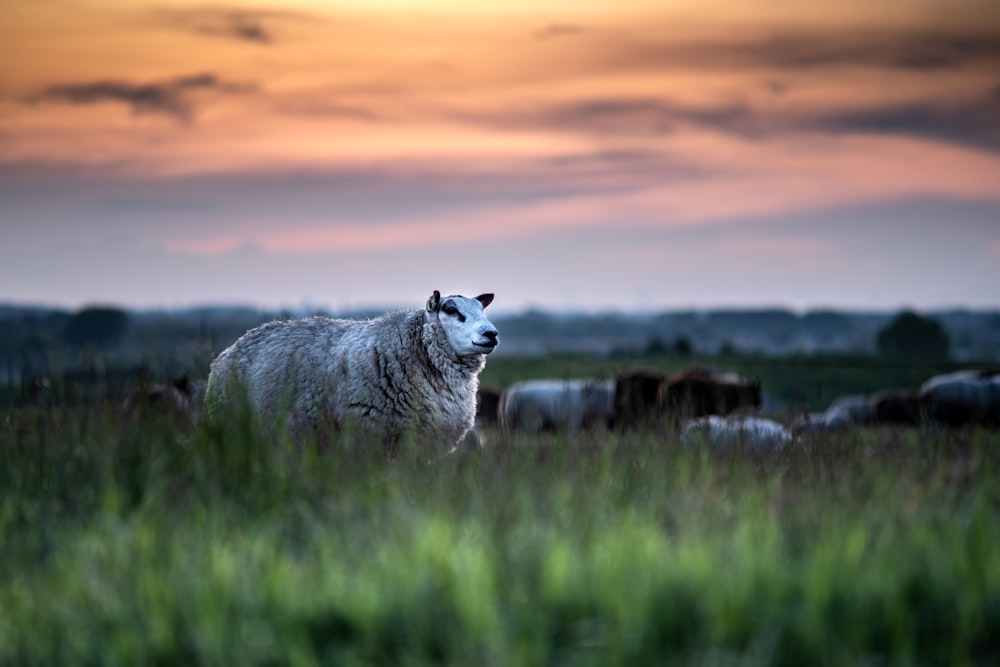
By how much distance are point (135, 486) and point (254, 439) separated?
3.18 ft

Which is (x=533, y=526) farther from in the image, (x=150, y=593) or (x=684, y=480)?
(x=150, y=593)

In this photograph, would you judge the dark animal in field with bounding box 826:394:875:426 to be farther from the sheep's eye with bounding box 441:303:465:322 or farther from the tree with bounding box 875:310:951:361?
the tree with bounding box 875:310:951:361

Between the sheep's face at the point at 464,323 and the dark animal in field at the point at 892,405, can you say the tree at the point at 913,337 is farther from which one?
the sheep's face at the point at 464,323

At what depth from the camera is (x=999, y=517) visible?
24.6 ft

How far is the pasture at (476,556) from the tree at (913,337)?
4019 inches

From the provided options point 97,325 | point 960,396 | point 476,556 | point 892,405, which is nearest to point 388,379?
point 476,556

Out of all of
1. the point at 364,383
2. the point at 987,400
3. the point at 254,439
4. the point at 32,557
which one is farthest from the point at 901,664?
the point at 987,400

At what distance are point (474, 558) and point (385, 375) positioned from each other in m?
5.84

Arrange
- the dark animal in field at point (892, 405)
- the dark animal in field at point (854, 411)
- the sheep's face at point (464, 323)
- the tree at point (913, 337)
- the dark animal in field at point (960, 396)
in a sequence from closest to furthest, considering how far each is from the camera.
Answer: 1. the sheep's face at point (464, 323)
2. the dark animal in field at point (854, 411)
3. the dark animal in field at point (960, 396)
4. the dark animal in field at point (892, 405)
5. the tree at point (913, 337)

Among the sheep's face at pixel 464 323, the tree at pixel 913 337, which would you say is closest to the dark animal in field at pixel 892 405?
the sheep's face at pixel 464 323

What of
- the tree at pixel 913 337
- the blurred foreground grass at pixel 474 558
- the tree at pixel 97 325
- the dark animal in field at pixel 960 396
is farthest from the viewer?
the tree at pixel 97 325

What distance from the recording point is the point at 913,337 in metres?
105

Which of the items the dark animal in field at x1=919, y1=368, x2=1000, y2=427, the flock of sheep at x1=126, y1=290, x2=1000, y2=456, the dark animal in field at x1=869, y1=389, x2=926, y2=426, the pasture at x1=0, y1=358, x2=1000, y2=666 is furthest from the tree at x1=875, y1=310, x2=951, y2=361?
the pasture at x1=0, y1=358, x2=1000, y2=666

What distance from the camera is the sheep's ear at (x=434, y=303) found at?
11.9 metres
